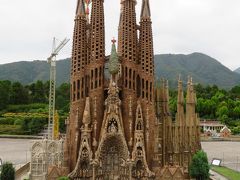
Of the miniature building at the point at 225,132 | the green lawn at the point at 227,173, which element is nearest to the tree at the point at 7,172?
the green lawn at the point at 227,173

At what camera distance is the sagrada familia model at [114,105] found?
39.1m

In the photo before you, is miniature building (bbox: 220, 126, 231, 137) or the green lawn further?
miniature building (bbox: 220, 126, 231, 137)

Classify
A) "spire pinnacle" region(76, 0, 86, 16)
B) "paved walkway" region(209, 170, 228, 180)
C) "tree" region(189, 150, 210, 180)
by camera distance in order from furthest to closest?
"paved walkway" region(209, 170, 228, 180) → "tree" region(189, 150, 210, 180) → "spire pinnacle" region(76, 0, 86, 16)

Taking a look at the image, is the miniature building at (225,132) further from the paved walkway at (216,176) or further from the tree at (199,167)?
the tree at (199,167)

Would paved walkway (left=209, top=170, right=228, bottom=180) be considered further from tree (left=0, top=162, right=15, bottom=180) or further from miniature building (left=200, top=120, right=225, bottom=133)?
miniature building (left=200, top=120, right=225, bottom=133)

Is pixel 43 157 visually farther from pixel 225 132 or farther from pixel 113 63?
pixel 225 132

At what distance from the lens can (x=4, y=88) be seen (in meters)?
111

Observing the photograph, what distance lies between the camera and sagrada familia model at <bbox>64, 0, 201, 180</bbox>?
39062 millimetres

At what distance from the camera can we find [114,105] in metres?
39.3

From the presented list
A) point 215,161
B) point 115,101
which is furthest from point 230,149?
point 115,101

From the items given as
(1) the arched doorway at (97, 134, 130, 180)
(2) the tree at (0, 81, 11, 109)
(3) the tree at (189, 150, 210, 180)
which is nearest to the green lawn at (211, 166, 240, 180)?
(3) the tree at (189, 150, 210, 180)

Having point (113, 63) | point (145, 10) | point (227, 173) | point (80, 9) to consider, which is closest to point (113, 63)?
point (113, 63)

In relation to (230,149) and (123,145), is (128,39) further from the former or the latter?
(230,149)

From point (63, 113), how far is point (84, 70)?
64962 mm
